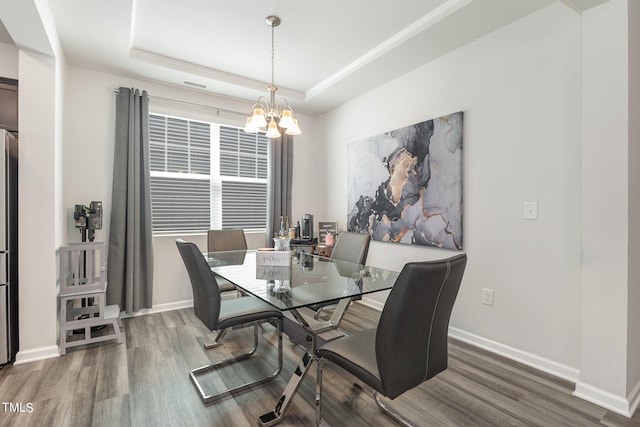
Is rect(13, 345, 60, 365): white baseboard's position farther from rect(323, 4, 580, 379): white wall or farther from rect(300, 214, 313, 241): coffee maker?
rect(323, 4, 580, 379): white wall

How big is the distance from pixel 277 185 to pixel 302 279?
2.28 meters

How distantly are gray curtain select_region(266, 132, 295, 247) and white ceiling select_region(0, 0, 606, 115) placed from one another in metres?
0.82

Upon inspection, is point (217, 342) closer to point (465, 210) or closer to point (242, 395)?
point (242, 395)

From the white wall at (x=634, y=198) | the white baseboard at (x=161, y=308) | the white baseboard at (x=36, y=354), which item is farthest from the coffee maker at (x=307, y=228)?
the white wall at (x=634, y=198)

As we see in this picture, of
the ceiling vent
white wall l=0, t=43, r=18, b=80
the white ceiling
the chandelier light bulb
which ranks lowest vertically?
the chandelier light bulb

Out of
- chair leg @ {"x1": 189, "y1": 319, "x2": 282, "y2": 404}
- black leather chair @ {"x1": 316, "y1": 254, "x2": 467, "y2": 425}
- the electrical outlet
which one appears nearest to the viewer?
black leather chair @ {"x1": 316, "y1": 254, "x2": 467, "y2": 425}

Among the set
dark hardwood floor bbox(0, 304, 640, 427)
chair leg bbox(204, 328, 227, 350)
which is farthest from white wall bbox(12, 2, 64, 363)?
chair leg bbox(204, 328, 227, 350)

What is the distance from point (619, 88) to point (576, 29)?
60 centimetres

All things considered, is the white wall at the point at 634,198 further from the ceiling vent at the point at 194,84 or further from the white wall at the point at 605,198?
the ceiling vent at the point at 194,84

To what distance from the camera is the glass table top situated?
1713 mm

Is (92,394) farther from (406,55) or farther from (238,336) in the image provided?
(406,55)

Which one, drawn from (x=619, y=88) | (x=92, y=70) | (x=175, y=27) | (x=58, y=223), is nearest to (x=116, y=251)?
(x=58, y=223)

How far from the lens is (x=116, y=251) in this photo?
3215mm

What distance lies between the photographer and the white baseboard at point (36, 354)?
7.70 ft
